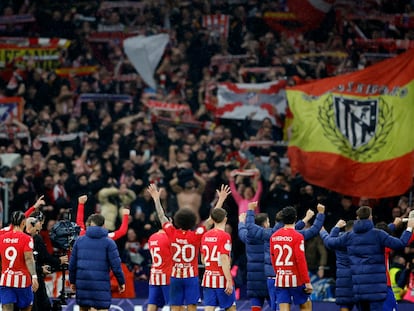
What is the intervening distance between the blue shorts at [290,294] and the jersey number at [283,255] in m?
0.48

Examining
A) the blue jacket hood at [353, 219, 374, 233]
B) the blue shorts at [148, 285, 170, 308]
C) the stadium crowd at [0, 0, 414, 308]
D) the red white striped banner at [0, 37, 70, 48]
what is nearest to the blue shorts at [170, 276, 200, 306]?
the blue shorts at [148, 285, 170, 308]

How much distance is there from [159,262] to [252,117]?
852 centimetres

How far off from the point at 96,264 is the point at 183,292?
1514mm

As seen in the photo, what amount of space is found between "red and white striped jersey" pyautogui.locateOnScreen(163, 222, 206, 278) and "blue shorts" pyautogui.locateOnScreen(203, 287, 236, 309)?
0.40 m

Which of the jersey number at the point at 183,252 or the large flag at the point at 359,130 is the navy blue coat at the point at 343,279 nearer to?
the jersey number at the point at 183,252

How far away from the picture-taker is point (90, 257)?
20.9 metres

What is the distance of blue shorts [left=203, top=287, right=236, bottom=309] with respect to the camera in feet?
70.2

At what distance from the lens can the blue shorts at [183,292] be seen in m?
21.3

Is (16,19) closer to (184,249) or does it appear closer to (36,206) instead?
(36,206)

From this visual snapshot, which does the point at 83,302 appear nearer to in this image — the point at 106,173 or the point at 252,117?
the point at 106,173

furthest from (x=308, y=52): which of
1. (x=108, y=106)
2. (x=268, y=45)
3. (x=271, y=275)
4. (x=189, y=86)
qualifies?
(x=271, y=275)

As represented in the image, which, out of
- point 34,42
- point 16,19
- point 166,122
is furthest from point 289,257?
point 16,19

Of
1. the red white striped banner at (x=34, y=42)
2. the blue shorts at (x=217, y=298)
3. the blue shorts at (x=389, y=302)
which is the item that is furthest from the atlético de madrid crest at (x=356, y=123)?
the red white striped banner at (x=34, y=42)

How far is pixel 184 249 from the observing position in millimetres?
21141
